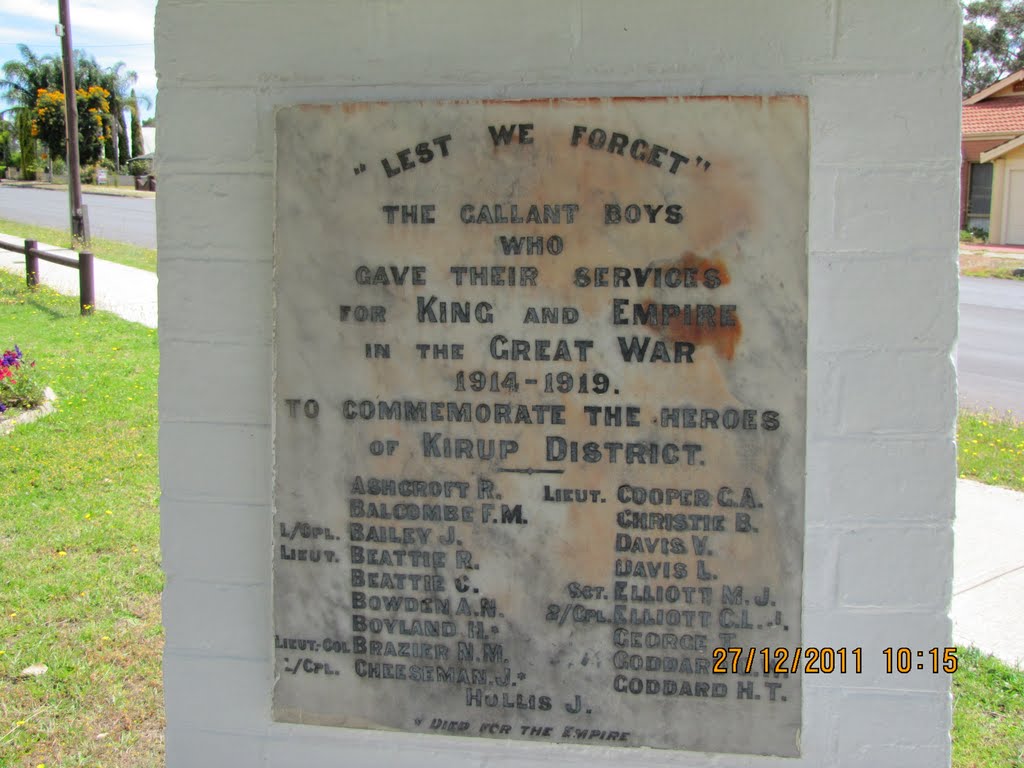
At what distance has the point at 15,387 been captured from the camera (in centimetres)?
680

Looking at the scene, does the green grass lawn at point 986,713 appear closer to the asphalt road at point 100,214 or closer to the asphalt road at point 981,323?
the asphalt road at point 981,323

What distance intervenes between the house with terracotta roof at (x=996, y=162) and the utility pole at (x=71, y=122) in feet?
73.8

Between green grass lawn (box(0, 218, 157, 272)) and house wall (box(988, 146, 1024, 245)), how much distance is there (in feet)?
79.5

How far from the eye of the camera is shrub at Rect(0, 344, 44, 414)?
6.77 metres

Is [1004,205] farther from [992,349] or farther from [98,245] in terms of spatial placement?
[98,245]

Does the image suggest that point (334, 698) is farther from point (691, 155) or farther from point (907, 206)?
point (907, 206)

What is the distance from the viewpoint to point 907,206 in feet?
6.64

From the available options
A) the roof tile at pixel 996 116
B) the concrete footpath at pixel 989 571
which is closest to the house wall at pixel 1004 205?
the roof tile at pixel 996 116

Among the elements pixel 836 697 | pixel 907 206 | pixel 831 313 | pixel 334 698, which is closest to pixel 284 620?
pixel 334 698

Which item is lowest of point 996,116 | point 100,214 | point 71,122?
point 100,214

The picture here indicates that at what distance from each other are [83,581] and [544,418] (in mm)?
2787

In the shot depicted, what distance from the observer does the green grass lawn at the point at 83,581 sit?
9.79ft
